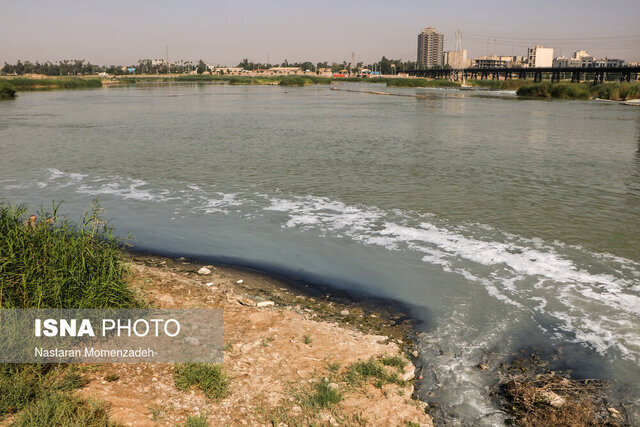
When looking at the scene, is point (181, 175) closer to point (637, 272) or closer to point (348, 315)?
point (348, 315)

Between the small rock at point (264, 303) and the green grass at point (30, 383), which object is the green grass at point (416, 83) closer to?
the small rock at point (264, 303)

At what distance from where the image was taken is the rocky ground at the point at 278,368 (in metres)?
6.30

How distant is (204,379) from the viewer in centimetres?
677

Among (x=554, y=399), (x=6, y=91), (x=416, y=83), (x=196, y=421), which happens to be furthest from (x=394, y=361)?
(x=416, y=83)

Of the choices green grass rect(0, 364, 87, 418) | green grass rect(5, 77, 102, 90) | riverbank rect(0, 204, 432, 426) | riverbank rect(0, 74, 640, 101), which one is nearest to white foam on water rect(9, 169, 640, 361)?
riverbank rect(0, 204, 432, 426)

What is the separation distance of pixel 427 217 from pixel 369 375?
381 inches

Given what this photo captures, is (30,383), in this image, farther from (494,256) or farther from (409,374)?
(494,256)

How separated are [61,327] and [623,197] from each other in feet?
63.4

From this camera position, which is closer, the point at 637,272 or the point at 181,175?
the point at 637,272

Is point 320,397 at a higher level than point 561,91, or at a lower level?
lower

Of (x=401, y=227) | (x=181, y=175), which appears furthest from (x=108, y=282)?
(x=181, y=175)

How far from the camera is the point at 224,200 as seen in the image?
1817cm

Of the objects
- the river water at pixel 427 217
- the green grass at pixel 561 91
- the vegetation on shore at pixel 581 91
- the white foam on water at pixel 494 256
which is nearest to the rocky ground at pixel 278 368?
the river water at pixel 427 217

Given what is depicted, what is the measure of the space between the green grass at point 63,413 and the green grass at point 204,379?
106cm
